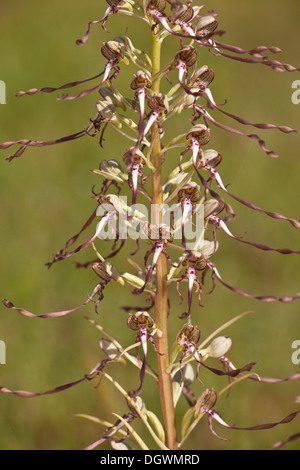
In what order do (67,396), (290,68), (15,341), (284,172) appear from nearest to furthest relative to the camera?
(290,68), (67,396), (15,341), (284,172)

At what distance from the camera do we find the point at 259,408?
3.06 meters

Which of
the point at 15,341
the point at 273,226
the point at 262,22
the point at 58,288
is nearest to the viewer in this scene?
the point at 15,341

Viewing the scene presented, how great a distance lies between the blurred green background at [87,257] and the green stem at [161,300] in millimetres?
318

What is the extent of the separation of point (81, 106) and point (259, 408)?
4.36 meters

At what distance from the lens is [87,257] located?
173 inches

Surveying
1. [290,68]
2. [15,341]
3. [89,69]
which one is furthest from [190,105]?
[89,69]

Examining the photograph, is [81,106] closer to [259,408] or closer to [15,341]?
[15,341]

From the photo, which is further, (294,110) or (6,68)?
(6,68)

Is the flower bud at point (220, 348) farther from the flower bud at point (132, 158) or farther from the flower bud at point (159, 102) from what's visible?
the flower bud at point (159, 102)

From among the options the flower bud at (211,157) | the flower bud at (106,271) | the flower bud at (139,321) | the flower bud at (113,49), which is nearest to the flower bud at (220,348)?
the flower bud at (139,321)

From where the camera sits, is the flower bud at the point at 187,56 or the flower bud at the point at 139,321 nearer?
the flower bud at the point at 187,56

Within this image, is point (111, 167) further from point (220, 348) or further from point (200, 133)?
point (220, 348)

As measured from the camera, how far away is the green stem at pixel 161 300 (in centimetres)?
165

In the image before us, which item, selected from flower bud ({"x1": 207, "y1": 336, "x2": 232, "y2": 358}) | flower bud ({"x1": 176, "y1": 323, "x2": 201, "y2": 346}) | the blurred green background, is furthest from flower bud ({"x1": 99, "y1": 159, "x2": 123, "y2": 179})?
the blurred green background
